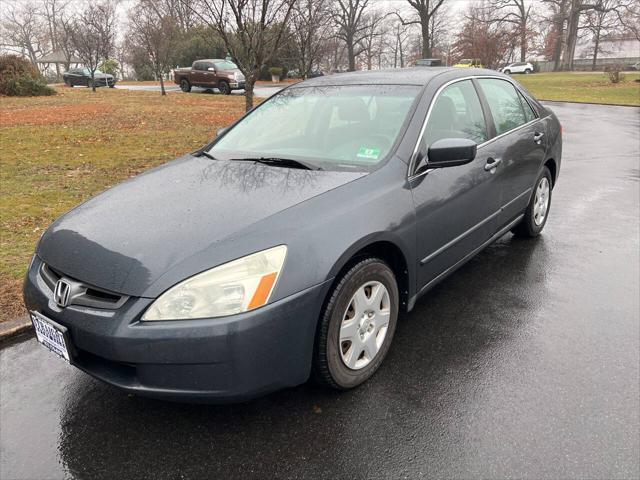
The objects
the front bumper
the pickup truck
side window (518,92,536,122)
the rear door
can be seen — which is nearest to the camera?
the front bumper

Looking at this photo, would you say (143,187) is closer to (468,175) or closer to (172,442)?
(172,442)

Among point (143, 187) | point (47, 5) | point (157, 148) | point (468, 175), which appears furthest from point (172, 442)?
point (47, 5)

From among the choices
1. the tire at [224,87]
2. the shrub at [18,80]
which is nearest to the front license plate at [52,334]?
the tire at [224,87]

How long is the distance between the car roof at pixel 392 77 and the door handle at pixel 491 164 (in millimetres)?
647

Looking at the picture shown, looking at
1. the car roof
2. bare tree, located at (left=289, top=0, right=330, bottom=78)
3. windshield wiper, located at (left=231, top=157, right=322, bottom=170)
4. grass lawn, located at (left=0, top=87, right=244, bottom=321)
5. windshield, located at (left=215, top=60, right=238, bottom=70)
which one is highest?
bare tree, located at (left=289, top=0, right=330, bottom=78)

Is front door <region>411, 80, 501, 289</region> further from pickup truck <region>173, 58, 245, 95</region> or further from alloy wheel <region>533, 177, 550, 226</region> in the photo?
pickup truck <region>173, 58, 245, 95</region>

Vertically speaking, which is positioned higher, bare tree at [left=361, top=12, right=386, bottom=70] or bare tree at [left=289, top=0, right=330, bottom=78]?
bare tree at [left=361, top=12, right=386, bottom=70]

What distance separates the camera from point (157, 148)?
937 cm

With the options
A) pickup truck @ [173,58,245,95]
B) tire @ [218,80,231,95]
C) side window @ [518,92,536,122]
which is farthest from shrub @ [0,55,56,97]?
side window @ [518,92,536,122]

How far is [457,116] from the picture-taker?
3475mm

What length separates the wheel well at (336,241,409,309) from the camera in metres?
2.48

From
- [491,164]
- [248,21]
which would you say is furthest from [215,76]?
[491,164]

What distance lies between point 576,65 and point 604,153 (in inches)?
2688

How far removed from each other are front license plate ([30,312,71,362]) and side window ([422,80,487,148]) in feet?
7.07
